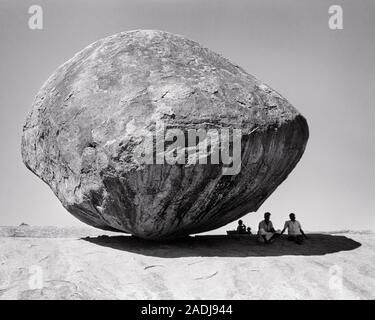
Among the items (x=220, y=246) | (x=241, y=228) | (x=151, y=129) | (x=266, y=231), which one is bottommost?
(x=241, y=228)

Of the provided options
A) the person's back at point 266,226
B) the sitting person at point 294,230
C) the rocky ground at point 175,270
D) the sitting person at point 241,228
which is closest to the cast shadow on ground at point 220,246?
the rocky ground at point 175,270

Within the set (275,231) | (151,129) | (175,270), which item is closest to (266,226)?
(275,231)

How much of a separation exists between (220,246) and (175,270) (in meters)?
1.81

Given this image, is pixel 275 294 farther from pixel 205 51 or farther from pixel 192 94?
pixel 205 51

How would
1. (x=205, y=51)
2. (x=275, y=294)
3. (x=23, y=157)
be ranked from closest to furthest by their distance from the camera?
→ (x=275, y=294)
(x=205, y=51)
(x=23, y=157)

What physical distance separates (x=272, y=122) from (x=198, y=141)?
1.48 meters

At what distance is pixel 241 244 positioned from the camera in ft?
31.8

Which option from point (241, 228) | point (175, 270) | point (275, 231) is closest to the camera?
point (175, 270)

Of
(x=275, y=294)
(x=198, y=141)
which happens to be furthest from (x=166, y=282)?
(x=198, y=141)

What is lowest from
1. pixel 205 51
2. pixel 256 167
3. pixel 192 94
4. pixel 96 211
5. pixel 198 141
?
pixel 96 211

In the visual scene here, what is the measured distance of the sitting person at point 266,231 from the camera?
390 inches

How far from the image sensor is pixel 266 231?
395 inches

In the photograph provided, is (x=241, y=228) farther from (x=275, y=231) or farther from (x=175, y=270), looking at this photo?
(x=175, y=270)

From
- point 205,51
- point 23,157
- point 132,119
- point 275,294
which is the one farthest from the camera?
point 23,157
